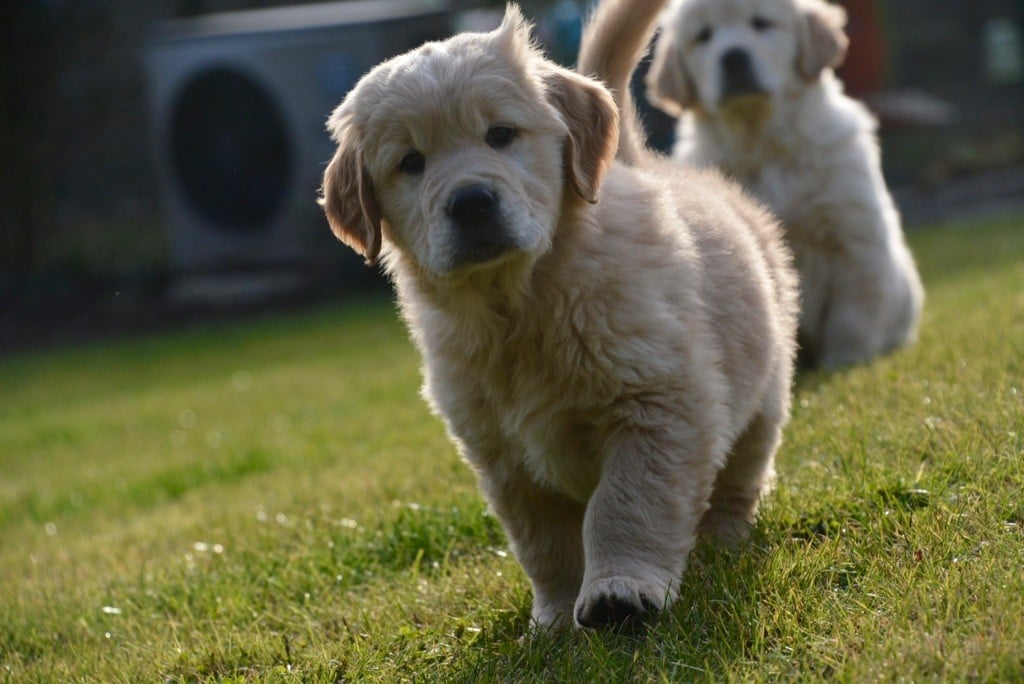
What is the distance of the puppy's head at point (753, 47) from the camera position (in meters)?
5.62

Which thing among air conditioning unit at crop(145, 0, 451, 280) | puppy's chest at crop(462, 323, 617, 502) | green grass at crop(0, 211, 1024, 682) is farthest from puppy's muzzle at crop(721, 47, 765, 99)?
air conditioning unit at crop(145, 0, 451, 280)

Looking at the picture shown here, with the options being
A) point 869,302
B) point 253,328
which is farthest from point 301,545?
point 253,328

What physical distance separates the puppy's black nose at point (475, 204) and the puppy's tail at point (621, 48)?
89 cm

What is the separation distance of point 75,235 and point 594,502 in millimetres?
13761

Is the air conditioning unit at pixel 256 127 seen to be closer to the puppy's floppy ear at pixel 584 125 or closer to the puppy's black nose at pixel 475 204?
the puppy's floppy ear at pixel 584 125

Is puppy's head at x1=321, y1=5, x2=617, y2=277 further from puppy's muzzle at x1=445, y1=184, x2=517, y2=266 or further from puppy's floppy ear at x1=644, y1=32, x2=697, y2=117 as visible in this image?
puppy's floppy ear at x1=644, y1=32, x2=697, y2=117

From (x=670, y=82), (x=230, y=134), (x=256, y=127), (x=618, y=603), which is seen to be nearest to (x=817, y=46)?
(x=670, y=82)

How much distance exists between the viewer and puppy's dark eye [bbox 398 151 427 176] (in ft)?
10.00

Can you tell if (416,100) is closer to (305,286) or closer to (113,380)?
(113,380)

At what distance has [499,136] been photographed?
2994 mm

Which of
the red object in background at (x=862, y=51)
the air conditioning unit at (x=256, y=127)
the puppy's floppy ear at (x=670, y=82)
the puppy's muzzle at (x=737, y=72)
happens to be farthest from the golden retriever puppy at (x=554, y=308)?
the red object in background at (x=862, y=51)

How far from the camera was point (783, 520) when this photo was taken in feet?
10.0

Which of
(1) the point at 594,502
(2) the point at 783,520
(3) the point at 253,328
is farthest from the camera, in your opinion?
(3) the point at 253,328

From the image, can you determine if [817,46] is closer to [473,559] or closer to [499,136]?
[499,136]
